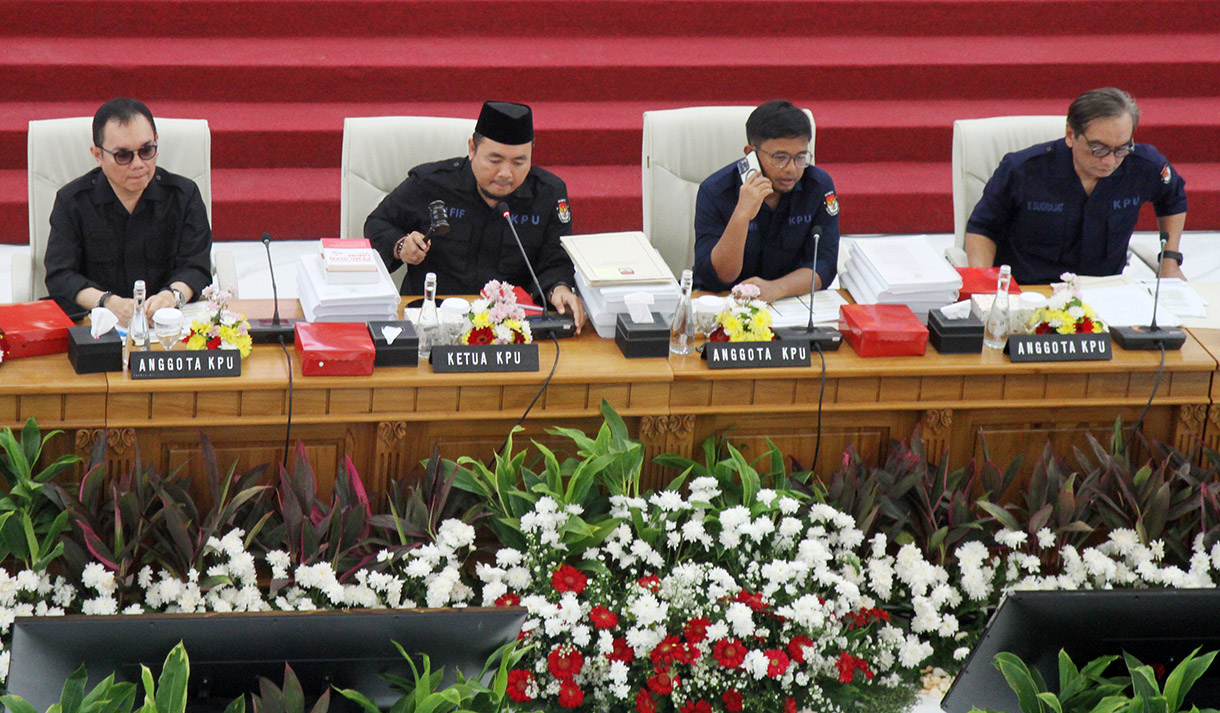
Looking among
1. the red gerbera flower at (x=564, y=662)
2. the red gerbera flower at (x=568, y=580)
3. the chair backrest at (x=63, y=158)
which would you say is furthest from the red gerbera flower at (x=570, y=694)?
the chair backrest at (x=63, y=158)

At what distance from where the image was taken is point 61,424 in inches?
93.8

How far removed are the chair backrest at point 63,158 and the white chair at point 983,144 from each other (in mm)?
2047

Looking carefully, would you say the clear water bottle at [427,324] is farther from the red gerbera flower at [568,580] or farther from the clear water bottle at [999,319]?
the clear water bottle at [999,319]

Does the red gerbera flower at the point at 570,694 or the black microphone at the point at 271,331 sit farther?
the black microphone at the point at 271,331

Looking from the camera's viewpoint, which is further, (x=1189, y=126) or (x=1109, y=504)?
(x=1189, y=126)

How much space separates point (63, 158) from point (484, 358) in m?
1.39

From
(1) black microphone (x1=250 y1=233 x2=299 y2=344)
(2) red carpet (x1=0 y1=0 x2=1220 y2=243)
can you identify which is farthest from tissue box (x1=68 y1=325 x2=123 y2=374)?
(2) red carpet (x1=0 y1=0 x2=1220 y2=243)

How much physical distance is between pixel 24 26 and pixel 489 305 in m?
3.41

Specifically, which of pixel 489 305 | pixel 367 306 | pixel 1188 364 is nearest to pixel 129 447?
pixel 367 306

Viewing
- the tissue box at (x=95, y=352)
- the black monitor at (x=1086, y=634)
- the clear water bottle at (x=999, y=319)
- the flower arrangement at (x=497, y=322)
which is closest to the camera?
the black monitor at (x=1086, y=634)

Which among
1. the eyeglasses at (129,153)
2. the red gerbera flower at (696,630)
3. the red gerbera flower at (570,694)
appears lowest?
the red gerbera flower at (570,694)

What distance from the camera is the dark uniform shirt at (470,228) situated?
10.5 feet

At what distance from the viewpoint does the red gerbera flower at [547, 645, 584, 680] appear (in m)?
2.16

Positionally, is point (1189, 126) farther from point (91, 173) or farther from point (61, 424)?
point (61, 424)
